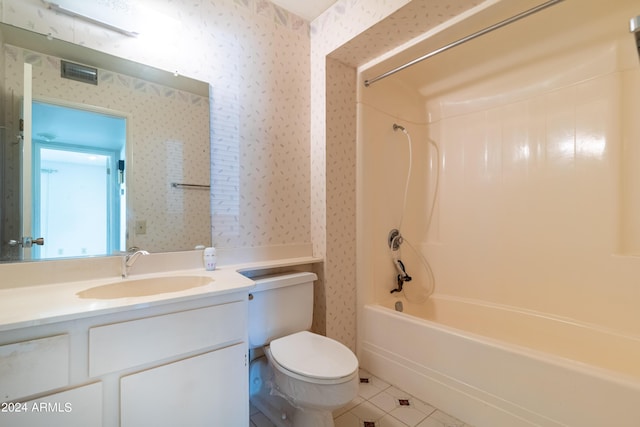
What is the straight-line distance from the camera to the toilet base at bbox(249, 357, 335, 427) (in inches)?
50.3

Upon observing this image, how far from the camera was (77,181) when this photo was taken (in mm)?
1212

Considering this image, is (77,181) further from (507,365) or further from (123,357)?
(507,365)

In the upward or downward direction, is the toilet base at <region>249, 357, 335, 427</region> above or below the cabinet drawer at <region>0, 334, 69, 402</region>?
below

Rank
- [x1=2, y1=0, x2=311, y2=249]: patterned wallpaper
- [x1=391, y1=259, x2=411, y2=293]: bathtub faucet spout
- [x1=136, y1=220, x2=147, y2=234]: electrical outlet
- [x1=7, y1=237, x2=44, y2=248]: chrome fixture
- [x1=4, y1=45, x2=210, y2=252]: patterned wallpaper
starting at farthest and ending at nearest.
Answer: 1. [x1=391, y1=259, x2=411, y2=293]: bathtub faucet spout
2. [x1=2, y1=0, x2=311, y2=249]: patterned wallpaper
3. [x1=136, y1=220, x2=147, y2=234]: electrical outlet
4. [x1=4, y1=45, x2=210, y2=252]: patterned wallpaper
5. [x1=7, y1=237, x2=44, y2=248]: chrome fixture

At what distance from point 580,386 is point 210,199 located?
192 cm

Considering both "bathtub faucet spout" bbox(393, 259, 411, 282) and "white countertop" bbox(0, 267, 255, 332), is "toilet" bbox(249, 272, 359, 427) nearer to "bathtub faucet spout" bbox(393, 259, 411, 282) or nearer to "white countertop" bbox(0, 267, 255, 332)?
"white countertop" bbox(0, 267, 255, 332)

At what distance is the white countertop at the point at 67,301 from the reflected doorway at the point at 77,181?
17 cm

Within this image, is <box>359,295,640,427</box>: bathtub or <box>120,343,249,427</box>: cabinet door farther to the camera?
<box>359,295,640,427</box>: bathtub

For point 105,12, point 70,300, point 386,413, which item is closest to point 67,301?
point 70,300

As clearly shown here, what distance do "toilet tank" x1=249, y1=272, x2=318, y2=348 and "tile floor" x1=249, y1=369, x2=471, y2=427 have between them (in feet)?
1.56

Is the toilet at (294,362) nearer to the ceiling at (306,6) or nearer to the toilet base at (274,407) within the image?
the toilet base at (274,407)

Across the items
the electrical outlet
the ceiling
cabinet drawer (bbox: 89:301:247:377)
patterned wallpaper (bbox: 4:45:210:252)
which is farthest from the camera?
the ceiling

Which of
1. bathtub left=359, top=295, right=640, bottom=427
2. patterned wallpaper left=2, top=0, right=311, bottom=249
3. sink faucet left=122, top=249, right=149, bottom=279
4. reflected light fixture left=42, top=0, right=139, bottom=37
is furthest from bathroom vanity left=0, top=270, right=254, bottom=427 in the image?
reflected light fixture left=42, top=0, right=139, bottom=37

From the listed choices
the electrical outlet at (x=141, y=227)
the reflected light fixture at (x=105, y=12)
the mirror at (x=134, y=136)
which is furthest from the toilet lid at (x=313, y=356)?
the reflected light fixture at (x=105, y=12)
